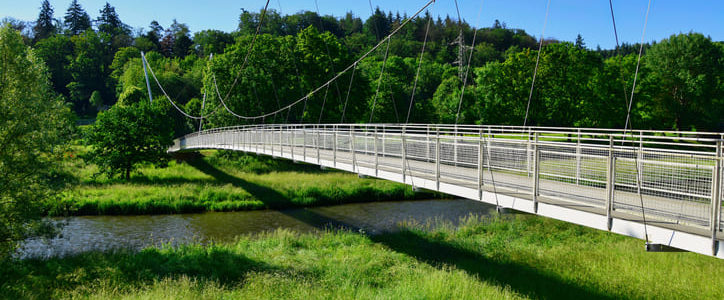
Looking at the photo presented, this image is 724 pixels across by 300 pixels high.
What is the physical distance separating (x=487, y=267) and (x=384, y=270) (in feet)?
8.00

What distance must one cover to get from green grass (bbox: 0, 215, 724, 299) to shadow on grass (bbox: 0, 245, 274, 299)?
1.0 inches

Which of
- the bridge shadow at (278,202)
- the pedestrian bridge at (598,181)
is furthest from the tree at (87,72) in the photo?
the pedestrian bridge at (598,181)

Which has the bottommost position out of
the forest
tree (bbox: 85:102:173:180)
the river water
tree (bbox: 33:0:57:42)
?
the river water

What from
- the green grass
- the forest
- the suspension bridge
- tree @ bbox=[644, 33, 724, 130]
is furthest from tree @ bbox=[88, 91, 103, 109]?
the suspension bridge

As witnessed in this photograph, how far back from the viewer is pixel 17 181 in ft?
36.9

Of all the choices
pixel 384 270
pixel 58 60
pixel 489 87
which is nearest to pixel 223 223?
pixel 384 270

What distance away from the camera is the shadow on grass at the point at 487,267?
377 inches

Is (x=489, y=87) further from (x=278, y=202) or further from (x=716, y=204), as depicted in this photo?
(x=716, y=204)

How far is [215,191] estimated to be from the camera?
2330 centimetres

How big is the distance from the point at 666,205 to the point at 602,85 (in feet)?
99.7

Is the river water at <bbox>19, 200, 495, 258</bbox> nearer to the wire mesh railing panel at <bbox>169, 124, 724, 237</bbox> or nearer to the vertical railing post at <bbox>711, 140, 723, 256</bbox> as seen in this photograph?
the wire mesh railing panel at <bbox>169, 124, 724, 237</bbox>

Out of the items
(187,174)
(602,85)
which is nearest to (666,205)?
(187,174)

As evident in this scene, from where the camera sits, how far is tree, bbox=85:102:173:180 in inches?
1045

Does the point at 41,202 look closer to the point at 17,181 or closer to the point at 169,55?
the point at 17,181
